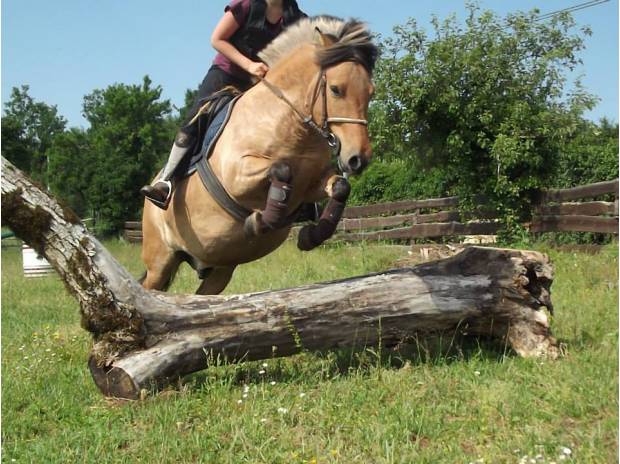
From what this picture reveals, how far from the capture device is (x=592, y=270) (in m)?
7.71

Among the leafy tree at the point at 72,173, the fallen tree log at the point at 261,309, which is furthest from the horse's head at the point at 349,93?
the leafy tree at the point at 72,173

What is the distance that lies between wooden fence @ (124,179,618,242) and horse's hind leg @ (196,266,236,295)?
22.9 feet

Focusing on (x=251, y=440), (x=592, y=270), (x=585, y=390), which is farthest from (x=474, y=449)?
(x=592, y=270)

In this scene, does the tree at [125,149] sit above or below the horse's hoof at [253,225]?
above

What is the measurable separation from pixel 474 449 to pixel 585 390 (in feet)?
2.56

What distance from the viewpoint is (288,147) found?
4.68m

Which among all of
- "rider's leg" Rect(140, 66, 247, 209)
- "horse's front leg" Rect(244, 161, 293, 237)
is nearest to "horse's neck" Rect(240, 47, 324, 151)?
"horse's front leg" Rect(244, 161, 293, 237)

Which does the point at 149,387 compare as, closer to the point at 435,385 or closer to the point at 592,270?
the point at 435,385

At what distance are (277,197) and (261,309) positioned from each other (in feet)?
2.60

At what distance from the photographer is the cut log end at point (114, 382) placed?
3896 millimetres

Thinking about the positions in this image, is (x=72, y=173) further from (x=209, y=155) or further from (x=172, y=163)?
(x=209, y=155)

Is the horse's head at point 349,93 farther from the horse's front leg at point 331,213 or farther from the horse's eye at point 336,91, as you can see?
the horse's front leg at point 331,213

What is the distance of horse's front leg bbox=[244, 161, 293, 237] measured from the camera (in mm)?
4438

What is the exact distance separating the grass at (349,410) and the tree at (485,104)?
24.6 ft
